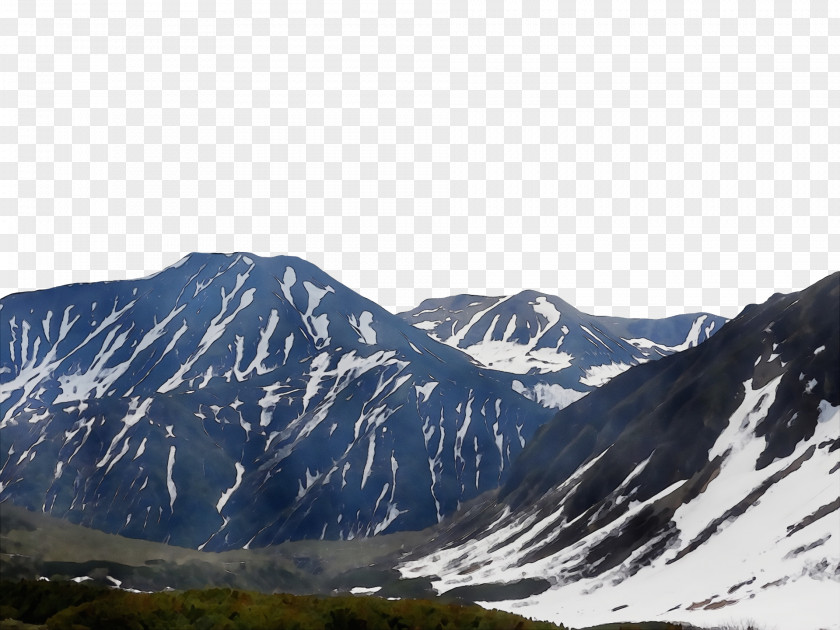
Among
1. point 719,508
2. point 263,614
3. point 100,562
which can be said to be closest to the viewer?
point 263,614

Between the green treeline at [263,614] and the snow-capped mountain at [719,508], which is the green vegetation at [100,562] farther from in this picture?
the green treeline at [263,614]

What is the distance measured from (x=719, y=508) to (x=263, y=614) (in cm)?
11009

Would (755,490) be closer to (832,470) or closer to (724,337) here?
(832,470)

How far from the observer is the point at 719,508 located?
5531 inches

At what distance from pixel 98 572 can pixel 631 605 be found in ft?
297

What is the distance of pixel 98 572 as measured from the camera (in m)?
149

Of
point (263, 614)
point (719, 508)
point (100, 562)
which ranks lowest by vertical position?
point (719, 508)

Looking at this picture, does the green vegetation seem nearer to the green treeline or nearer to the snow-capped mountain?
Answer: the snow-capped mountain

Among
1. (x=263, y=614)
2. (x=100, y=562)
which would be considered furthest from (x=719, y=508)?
(x=263, y=614)

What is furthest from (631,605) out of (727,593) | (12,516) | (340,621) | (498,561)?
(12,516)

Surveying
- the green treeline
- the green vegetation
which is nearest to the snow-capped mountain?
the green vegetation

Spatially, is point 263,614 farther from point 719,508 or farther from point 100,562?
point 100,562

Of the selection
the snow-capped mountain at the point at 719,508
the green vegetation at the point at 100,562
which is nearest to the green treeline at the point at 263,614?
the snow-capped mountain at the point at 719,508

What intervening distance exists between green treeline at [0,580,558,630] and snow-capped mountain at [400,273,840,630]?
46.7 metres
